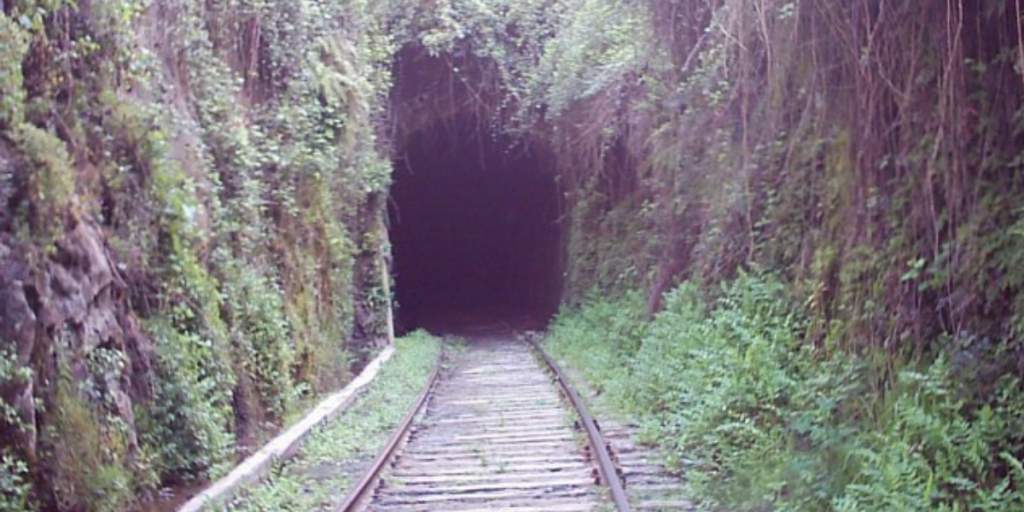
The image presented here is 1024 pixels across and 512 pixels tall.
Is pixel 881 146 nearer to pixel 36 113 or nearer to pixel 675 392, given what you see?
pixel 675 392

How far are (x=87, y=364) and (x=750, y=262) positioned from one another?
6.02 meters

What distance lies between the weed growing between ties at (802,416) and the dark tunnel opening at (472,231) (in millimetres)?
16000

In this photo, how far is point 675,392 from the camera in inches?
410

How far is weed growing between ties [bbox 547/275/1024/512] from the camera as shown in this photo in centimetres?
533

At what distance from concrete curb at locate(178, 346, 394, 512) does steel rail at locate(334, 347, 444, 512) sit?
0.79 meters

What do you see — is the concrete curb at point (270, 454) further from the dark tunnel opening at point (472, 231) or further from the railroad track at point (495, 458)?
the dark tunnel opening at point (472, 231)

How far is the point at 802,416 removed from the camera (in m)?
7.29

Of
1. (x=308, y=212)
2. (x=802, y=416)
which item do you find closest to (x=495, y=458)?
(x=802, y=416)

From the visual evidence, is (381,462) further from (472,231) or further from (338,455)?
(472,231)

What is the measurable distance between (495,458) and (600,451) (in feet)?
Answer: 3.46

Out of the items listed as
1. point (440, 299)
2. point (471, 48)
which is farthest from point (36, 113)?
point (440, 299)

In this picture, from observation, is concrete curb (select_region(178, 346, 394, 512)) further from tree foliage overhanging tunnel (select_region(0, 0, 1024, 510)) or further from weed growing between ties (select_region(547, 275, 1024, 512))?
weed growing between ties (select_region(547, 275, 1024, 512))

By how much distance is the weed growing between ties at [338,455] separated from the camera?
26.2 feet

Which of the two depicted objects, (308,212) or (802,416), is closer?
(802,416)
